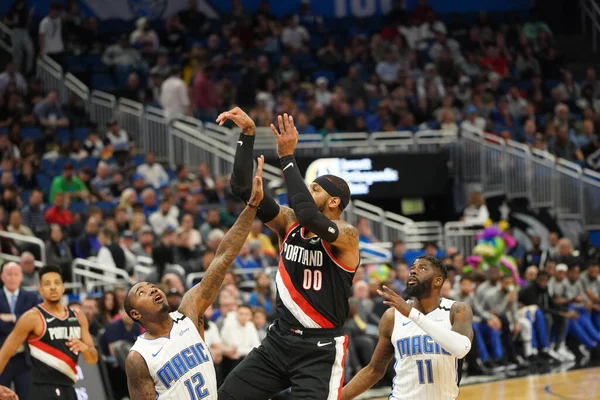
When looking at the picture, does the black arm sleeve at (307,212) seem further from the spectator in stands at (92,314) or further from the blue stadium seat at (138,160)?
the blue stadium seat at (138,160)

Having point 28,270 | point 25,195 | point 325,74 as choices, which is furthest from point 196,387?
point 325,74

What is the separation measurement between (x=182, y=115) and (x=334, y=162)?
9.53ft

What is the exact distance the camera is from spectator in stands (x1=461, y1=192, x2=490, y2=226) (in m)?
19.6

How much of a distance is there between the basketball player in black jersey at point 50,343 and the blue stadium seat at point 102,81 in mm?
12581

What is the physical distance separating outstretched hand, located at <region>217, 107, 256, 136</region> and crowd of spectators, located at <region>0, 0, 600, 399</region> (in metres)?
5.34

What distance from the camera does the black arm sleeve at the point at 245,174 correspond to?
684 cm

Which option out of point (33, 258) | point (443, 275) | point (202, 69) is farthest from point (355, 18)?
point (443, 275)

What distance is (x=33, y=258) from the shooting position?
13555mm

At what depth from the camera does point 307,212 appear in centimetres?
660

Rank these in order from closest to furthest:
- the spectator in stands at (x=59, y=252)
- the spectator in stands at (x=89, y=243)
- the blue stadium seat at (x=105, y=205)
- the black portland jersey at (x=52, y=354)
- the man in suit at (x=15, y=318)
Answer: the black portland jersey at (x=52, y=354), the man in suit at (x=15, y=318), the spectator in stands at (x=59, y=252), the spectator in stands at (x=89, y=243), the blue stadium seat at (x=105, y=205)

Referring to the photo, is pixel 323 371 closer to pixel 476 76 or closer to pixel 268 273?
pixel 268 273

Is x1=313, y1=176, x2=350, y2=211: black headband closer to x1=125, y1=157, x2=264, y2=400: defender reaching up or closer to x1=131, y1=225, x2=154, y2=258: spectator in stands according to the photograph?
x1=125, y1=157, x2=264, y2=400: defender reaching up

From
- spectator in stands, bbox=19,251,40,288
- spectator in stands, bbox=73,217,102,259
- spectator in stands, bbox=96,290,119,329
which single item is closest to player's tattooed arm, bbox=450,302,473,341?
spectator in stands, bbox=96,290,119,329

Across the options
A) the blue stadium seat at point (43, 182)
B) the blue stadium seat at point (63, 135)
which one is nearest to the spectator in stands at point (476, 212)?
the blue stadium seat at point (63, 135)
